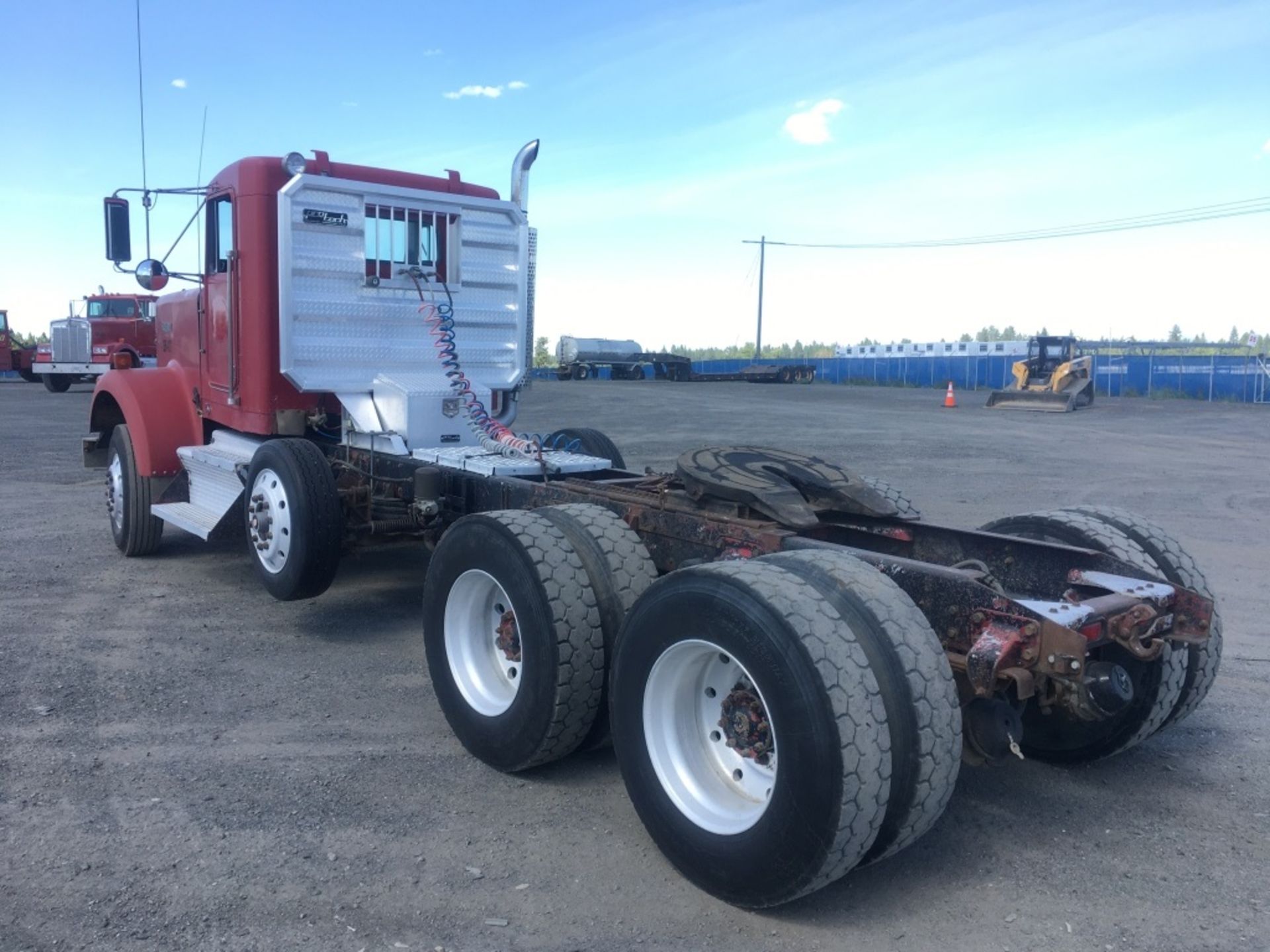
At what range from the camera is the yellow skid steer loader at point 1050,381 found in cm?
3017

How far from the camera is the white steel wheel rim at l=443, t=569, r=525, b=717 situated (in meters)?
4.64

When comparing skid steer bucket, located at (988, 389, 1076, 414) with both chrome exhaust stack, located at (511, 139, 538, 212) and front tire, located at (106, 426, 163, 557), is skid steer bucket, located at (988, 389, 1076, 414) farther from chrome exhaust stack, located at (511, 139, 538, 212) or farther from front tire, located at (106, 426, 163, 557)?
front tire, located at (106, 426, 163, 557)

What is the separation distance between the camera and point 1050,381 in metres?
32.0

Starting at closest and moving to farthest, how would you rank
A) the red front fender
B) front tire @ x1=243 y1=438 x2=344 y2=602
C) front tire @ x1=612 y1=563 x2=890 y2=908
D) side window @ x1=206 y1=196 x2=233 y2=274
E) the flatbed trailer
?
1. front tire @ x1=612 y1=563 x2=890 y2=908
2. front tire @ x1=243 y1=438 x2=344 y2=602
3. side window @ x1=206 y1=196 x2=233 y2=274
4. the red front fender
5. the flatbed trailer

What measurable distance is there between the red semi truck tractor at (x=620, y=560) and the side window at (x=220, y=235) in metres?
0.03

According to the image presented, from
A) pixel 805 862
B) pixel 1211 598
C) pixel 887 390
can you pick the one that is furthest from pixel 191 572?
pixel 887 390

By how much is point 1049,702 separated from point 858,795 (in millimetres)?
934

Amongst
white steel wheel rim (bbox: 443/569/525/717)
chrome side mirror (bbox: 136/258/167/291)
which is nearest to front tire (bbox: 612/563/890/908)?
white steel wheel rim (bbox: 443/569/525/717)

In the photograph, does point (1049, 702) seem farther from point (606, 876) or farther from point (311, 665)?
point (311, 665)

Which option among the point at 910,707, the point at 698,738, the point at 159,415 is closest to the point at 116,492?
the point at 159,415

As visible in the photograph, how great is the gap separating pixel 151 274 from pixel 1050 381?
2899cm

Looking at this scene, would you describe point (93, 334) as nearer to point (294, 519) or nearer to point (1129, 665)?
point (294, 519)

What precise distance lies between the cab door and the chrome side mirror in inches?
11.2

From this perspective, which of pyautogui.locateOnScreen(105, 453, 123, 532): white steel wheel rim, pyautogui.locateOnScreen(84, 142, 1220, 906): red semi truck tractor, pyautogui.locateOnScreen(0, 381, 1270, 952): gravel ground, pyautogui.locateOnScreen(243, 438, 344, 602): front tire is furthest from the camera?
pyautogui.locateOnScreen(105, 453, 123, 532): white steel wheel rim
